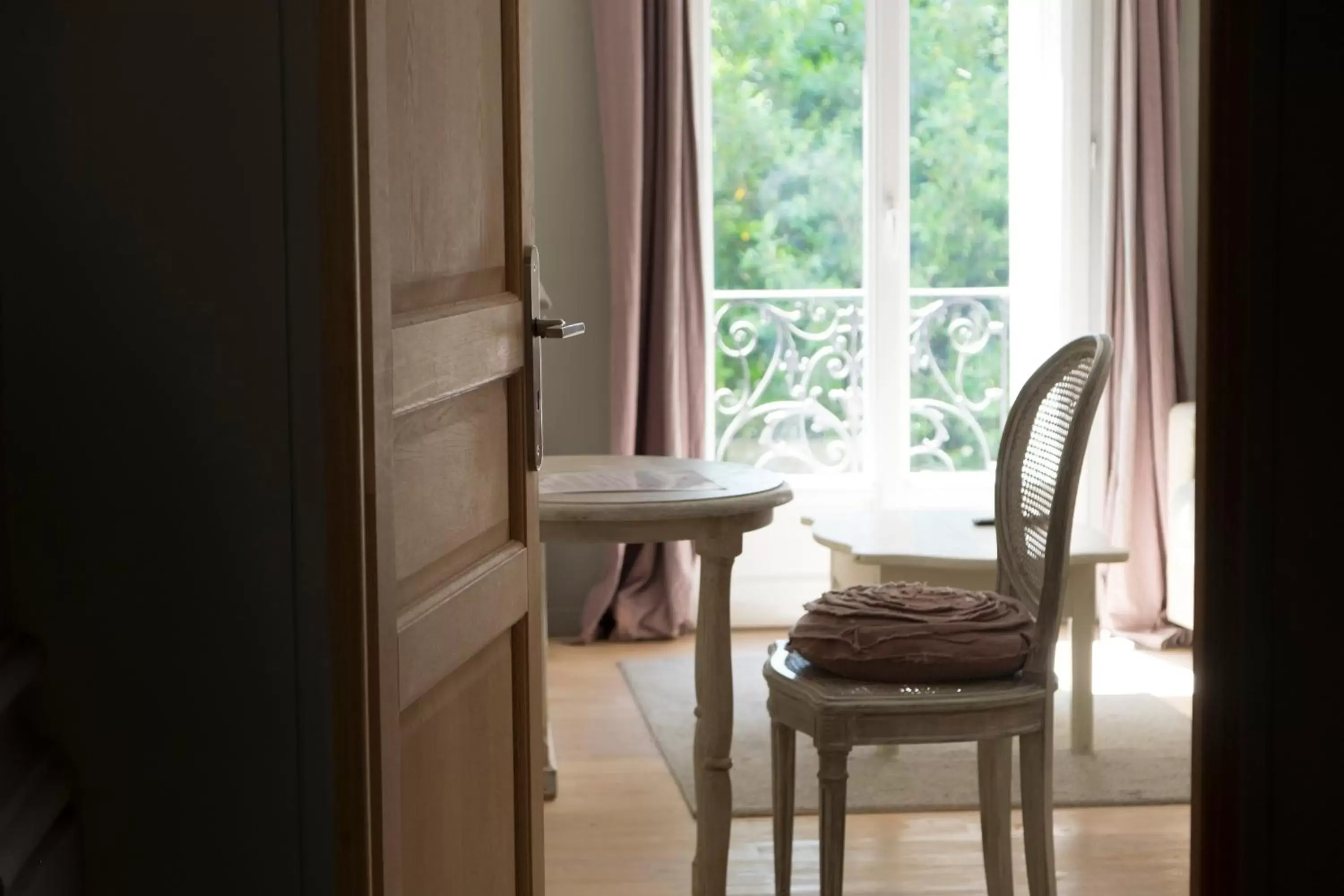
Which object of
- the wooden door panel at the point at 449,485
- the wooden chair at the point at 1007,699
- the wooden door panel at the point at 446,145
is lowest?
the wooden chair at the point at 1007,699

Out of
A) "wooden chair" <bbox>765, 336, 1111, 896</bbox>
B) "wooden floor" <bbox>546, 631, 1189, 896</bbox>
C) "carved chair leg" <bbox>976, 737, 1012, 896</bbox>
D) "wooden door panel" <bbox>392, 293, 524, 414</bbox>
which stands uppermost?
"wooden door panel" <bbox>392, 293, 524, 414</bbox>

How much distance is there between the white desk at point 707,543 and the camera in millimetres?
2652

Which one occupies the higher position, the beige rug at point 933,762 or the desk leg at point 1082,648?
the desk leg at point 1082,648

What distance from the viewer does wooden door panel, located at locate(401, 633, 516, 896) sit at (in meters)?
1.63

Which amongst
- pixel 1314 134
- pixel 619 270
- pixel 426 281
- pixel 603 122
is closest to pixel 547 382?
pixel 619 270

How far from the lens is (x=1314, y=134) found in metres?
1.39

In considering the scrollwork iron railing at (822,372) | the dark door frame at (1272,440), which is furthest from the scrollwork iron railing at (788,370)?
the dark door frame at (1272,440)

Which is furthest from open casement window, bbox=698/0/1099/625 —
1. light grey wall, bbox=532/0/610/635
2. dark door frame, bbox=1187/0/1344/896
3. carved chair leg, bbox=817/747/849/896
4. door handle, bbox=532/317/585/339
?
dark door frame, bbox=1187/0/1344/896

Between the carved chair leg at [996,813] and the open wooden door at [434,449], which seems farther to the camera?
the carved chair leg at [996,813]

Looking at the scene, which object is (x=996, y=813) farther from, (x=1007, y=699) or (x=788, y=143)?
(x=788, y=143)

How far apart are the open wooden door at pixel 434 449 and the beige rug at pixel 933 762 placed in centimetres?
140

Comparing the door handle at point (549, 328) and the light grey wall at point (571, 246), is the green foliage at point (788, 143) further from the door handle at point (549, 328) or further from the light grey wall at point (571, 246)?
the door handle at point (549, 328)

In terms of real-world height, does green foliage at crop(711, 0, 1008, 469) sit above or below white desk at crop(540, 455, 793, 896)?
above

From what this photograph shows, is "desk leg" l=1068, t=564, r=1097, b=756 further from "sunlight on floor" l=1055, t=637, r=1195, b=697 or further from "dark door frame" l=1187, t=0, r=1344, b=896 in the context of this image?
"dark door frame" l=1187, t=0, r=1344, b=896
